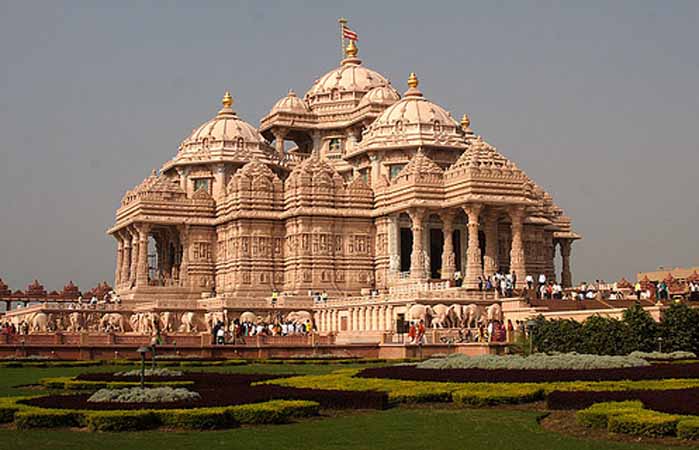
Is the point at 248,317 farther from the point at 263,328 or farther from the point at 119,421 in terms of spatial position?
the point at 119,421

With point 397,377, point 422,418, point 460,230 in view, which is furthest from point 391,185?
point 422,418

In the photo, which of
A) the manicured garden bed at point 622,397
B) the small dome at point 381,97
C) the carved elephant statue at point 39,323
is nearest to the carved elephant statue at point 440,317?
the carved elephant statue at point 39,323

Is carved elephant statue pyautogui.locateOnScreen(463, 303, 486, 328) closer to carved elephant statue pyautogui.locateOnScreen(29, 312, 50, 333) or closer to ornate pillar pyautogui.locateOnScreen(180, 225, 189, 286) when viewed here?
carved elephant statue pyautogui.locateOnScreen(29, 312, 50, 333)

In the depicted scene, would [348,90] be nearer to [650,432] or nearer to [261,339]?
[261,339]

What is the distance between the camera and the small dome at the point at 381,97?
260 ft

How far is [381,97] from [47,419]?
63990mm

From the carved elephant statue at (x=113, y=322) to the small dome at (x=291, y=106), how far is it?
85.1 ft

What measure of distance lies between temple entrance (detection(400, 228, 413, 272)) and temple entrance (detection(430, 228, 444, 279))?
1.32m

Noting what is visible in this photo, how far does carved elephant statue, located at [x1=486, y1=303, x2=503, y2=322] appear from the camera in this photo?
51.3 meters

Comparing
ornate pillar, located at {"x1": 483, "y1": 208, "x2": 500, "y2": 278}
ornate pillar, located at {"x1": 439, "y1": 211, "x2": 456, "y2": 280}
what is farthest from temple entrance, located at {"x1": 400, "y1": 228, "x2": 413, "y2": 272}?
ornate pillar, located at {"x1": 483, "y1": 208, "x2": 500, "y2": 278}

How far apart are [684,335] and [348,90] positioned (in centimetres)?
5176

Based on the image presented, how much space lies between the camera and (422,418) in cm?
1839

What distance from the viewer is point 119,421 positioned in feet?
55.0

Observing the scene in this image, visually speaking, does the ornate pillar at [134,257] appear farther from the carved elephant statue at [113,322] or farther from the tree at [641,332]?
the tree at [641,332]
